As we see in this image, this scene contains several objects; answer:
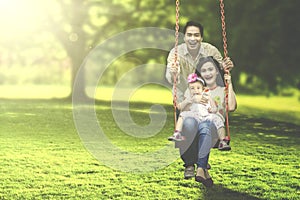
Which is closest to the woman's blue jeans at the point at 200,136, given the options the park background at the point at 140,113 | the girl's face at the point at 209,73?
the girl's face at the point at 209,73

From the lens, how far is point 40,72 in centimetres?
4338

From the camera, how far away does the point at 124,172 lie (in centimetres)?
938

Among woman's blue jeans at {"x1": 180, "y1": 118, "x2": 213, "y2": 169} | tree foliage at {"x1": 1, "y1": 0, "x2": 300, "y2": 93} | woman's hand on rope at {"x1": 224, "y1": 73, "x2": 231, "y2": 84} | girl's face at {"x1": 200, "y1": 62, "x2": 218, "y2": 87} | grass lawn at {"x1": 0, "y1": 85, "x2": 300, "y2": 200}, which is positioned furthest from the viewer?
tree foliage at {"x1": 1, "y1": 0, "x2": 300, "y2": 93}

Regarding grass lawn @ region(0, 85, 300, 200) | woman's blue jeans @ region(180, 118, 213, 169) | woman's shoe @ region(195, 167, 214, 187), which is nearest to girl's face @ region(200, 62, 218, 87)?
woman's blue jeans @ region(180, 118, 213, 169)

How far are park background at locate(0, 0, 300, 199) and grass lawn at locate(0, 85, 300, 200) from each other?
16 millimetres

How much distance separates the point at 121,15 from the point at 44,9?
2.98m

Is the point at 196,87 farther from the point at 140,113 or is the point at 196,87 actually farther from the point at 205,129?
→ the point at 140,113

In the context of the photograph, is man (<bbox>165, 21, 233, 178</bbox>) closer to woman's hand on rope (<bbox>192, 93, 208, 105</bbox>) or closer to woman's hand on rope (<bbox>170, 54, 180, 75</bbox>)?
woman's hand on rope (<bbox>170, 54, 180, 75</bbox>)

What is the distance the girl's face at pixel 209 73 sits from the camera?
19.0 feet

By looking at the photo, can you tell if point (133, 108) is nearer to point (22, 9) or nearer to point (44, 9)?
point (44, 9)

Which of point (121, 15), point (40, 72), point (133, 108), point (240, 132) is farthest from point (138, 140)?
point (40, 72)

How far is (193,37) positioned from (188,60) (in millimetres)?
341

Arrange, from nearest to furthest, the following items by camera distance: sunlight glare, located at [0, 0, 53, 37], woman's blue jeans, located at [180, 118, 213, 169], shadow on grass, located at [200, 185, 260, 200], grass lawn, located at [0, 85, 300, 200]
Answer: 1. woman's blue jeans, located at [180, 118, 213, 169]
2. shadow on grass, located at [200, 185, 260, 200]
3. grass lawn, located at [0, 85, 300, 200]
4. sunlight glare, located at [0, 0, 53, 37]

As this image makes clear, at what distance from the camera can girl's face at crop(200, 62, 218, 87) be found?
5805 millimetres
